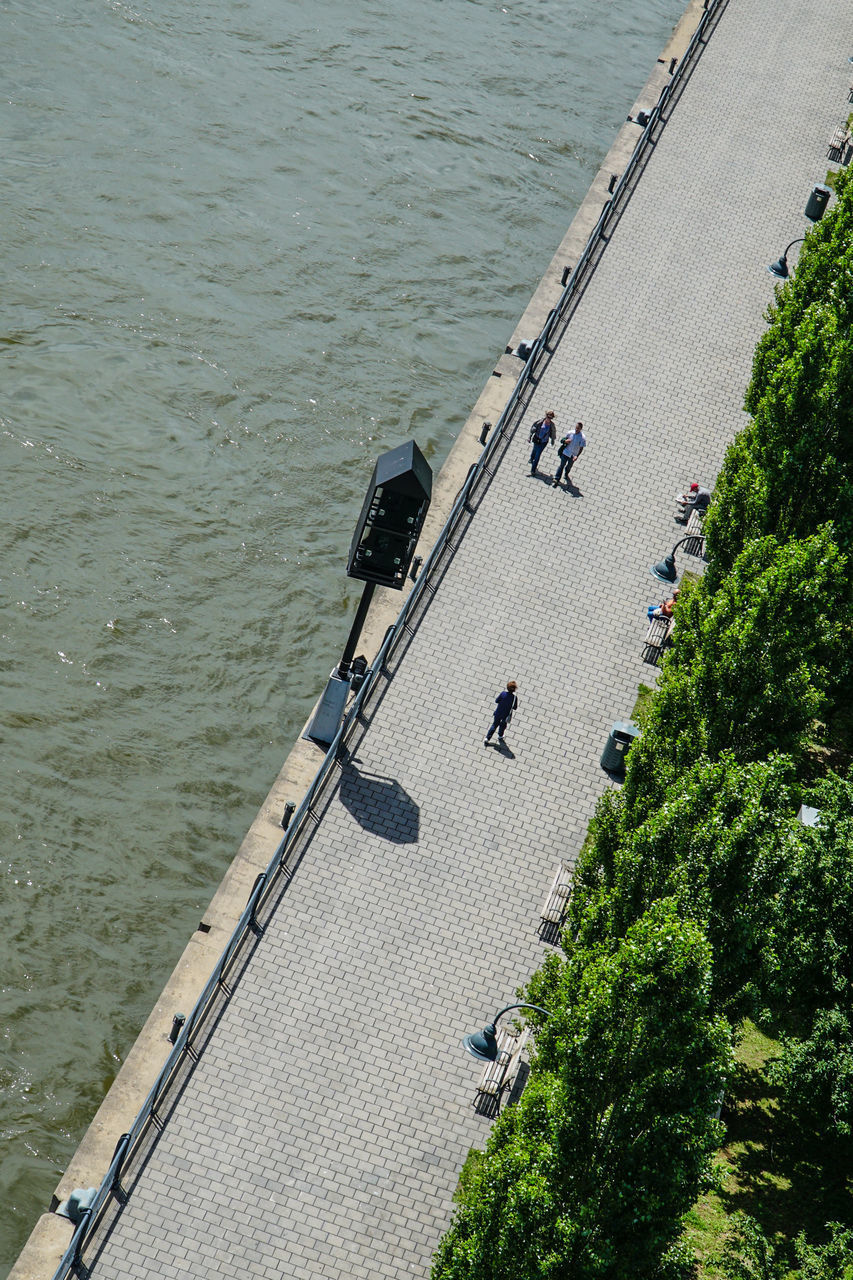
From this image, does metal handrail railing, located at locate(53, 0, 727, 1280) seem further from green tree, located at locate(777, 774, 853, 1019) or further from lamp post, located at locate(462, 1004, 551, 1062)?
green tree, located at locate(777, 774, 853, 1019)

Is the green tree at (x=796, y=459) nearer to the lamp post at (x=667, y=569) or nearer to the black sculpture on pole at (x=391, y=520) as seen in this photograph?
the black sculpture on pole at (x=391, y=520)

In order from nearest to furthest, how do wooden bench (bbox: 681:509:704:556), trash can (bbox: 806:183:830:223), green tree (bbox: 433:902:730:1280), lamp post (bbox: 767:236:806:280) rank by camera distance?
green tree (bbox: 433:902:730:1280) → wooden bench (bbox: 681:509:704:556) → lamp post (bbox: 767:236:806:280) → trash can (bbox: 806:183:830:223)

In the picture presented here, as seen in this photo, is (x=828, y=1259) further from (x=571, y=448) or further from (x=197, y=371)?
(x=197, y=371)

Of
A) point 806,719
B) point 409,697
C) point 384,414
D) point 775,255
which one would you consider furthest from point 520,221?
point 806,719

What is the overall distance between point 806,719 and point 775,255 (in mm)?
19512

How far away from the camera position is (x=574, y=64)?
42.5 metres

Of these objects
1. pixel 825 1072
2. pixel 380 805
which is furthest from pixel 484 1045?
pixel 380 805

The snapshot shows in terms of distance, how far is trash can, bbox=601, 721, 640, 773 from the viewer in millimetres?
21281

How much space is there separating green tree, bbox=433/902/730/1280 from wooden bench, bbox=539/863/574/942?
Result: 6.19 metres

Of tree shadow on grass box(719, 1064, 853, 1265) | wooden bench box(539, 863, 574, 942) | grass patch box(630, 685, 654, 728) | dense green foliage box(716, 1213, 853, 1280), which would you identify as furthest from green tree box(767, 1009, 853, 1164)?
grass patch box(630, 685, 654, 728)

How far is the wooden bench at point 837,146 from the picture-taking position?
1463 inches

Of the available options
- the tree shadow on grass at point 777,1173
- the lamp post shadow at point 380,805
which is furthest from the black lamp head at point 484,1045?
the lamp post shadow at point 380,805

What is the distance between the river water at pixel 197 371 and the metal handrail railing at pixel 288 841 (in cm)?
152

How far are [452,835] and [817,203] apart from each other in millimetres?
20884
